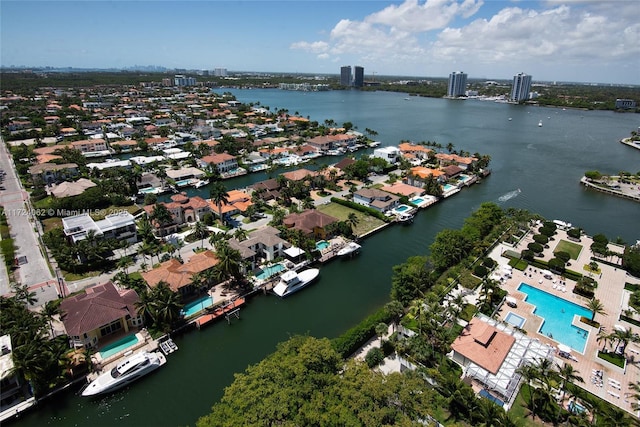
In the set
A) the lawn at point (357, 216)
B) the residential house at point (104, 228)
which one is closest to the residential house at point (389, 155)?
the lawn at point (357, 216)

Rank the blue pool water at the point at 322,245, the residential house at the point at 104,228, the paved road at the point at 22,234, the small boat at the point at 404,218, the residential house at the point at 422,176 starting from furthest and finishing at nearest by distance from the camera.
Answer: the residential house at the point at 422,176, the small boat at the point at 404,218, the blue pool water at the point at 322,245, the residential house at the point at 104,228, the paved road at the point at 22,234

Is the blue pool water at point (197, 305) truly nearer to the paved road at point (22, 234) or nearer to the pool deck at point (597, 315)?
the paved road at point (22, 234)

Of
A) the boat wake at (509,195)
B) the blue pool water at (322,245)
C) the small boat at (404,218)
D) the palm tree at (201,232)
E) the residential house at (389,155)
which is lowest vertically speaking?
the blue pool water at (322,245)

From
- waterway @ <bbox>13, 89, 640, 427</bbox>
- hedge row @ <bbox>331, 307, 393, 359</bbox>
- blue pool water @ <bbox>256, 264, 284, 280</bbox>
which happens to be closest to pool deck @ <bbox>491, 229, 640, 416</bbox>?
waterway @ <bbox>13, 89, 640, 427</bbox>

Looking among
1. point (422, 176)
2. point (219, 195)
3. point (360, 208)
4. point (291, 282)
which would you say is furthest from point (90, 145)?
point (422, 176)

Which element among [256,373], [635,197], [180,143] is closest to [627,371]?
[256,373]

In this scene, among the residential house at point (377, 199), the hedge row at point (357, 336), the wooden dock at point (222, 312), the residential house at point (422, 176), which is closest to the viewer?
the hedge row at point (357, 336)

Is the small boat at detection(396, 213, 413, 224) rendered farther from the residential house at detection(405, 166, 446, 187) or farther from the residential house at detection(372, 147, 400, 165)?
the residential house at detection(372, 147, 400, 165)

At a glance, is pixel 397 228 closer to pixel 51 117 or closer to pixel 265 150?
pixel 265 150

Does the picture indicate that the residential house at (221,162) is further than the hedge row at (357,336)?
Yes
